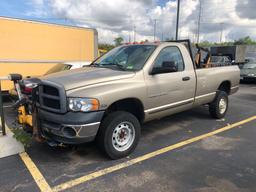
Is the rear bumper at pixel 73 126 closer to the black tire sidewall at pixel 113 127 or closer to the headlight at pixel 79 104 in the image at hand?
the headlight at pixel 79 104

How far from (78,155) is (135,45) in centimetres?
247

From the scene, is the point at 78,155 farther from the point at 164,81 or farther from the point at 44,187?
the point at 164,81

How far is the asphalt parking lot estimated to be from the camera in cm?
308

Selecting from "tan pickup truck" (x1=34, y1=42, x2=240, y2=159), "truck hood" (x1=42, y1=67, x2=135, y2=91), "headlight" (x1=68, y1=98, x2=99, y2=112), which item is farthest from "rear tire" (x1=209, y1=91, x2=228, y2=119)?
"headlight" (x1=68, y1=98, x2=99, y2=112)

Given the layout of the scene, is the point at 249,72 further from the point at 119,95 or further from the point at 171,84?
the point at 119,95

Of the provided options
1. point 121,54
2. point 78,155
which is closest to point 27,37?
point 121,54

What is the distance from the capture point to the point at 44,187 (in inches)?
119

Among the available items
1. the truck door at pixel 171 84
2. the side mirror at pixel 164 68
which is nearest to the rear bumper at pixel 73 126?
the truck door at pixel 171 84

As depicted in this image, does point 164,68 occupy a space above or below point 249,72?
above

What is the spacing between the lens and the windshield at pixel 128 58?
13.6 ft

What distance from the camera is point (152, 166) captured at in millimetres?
3580

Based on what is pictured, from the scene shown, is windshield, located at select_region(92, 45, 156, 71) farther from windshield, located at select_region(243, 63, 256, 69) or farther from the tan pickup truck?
windshield, located at select_region(243, 63, 256, 69)

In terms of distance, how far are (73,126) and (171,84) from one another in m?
2.11

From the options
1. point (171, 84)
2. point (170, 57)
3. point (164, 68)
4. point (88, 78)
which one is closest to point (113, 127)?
point (88, 78)
